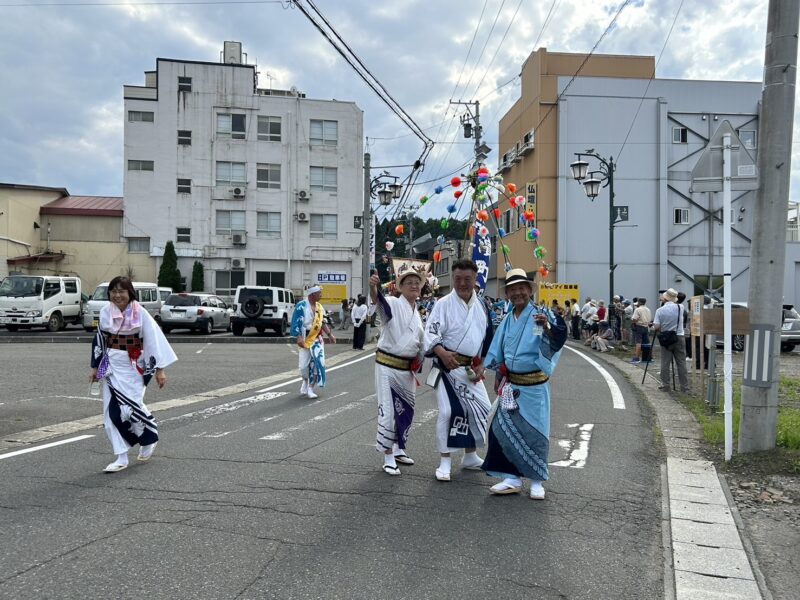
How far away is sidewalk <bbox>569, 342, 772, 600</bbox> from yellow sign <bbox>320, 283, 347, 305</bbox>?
26.6 meters

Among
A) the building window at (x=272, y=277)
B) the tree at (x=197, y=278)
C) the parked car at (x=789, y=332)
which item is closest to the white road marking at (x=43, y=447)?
the parked car at (x=789, y=332)

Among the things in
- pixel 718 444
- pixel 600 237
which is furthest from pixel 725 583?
pixel 600 237

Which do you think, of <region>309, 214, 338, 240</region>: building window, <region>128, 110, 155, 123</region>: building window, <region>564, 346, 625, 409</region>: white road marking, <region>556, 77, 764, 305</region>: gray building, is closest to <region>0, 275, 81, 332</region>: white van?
<region>128, 110, 155, 123</region>: building window

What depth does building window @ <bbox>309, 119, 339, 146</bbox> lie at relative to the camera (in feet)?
143

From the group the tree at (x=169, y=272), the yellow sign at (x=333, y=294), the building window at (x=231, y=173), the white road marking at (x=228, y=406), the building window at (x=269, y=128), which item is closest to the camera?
the white road marking at (x=228, y=406)

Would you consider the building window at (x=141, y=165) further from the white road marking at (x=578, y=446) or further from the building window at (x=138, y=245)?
the white road marking at (x=578, y=446)

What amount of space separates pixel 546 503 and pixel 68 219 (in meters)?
41.3

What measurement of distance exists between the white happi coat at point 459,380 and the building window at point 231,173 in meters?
38.5

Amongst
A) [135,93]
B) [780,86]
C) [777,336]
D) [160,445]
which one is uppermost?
[135,93]

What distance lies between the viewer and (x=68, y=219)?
40.5 metres

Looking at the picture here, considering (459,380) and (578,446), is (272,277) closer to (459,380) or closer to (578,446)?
(578,446)

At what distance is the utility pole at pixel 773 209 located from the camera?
20.8 feet

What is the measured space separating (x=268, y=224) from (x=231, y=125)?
6.50m

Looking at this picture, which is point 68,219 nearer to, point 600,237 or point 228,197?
point 228,197
